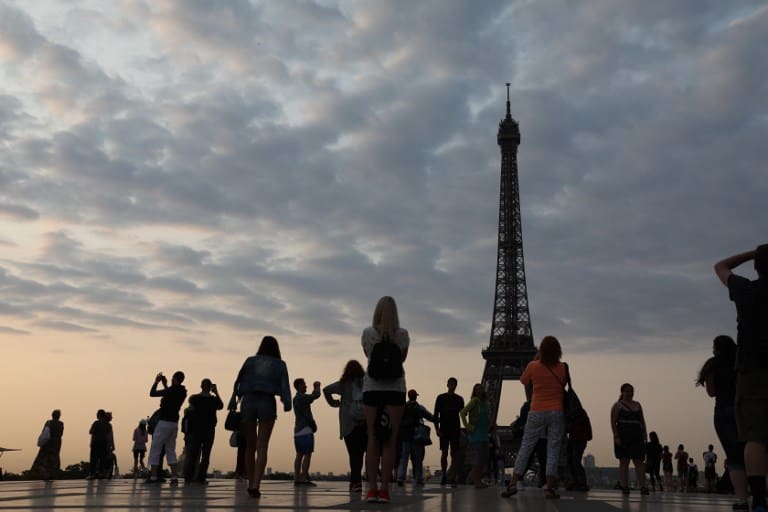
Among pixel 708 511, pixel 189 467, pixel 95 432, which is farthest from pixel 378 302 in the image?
pixel 95 432

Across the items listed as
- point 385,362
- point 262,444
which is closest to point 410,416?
point 262,444

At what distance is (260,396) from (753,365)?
17.8ft

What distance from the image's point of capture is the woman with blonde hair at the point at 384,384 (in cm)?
865

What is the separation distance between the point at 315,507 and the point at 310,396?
7.09m

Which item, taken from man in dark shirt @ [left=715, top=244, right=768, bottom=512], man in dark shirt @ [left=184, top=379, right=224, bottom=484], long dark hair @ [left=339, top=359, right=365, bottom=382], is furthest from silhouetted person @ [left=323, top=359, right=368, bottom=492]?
man in dark shirt @ [left=715, top=244, right=768, bottom=512]

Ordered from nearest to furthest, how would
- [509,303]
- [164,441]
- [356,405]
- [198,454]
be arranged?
[356,405]
[164,441]
[198,454]
[509,303]

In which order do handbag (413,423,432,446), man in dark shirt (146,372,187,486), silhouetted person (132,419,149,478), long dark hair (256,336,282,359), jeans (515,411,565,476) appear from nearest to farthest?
1. long dark hair (256,336,282,359)
2. jeans (515,411,565,476)
3. man in dark shirt (146,372,187,486)
4. handbag (413,423,432,446)
5. silhouetted person (132,419,149,478)

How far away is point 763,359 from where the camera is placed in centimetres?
674

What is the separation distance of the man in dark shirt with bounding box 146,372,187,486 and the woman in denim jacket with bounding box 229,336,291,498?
4.38m

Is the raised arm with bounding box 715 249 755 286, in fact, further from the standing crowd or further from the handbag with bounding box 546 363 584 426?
the handbag with bounding box 546 363 584 426

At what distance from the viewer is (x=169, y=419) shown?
48.9 ft

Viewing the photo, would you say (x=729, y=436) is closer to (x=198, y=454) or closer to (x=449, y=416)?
(x=449, y=416)

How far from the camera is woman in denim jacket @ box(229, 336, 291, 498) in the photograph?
34.2ft

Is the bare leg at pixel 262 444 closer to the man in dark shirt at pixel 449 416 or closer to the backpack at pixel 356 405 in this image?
the backpack at pixel 356 405
